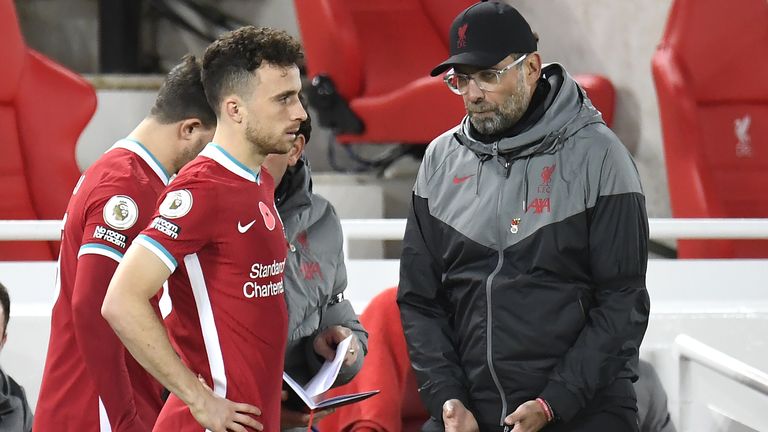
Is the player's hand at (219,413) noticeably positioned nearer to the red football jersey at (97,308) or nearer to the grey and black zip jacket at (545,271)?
the red football jersey at (97,308)

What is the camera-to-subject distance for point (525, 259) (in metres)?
2.06

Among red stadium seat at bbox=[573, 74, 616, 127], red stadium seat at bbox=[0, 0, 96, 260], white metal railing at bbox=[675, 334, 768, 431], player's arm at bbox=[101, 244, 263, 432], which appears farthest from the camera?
red stadium seat at bbox=[573, 74, 616, 127]

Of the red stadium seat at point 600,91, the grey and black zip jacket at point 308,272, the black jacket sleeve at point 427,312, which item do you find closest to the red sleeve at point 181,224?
the grey and black zip jacket at point 308,272

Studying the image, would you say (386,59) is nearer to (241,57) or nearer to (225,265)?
(241,57)

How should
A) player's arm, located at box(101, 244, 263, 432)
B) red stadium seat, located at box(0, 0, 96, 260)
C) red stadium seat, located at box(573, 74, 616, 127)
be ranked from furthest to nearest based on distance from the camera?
red stadium seat, located at box(573, 74, 616, 127) < red stadium seat, located at box(0, 0, 96, 260) < player's arm, located at box(101, 244, 263, 432)

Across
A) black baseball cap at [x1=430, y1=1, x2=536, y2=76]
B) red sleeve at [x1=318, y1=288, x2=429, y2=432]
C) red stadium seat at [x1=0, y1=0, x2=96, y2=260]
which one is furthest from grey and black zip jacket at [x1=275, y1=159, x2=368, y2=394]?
red stadium seat at [x1=0, y1=0, x2=96, y2=260]

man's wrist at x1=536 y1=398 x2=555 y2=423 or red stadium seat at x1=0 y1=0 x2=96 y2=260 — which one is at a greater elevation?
red stadium seat at x1=0 y1=0 x2=96 y2=260

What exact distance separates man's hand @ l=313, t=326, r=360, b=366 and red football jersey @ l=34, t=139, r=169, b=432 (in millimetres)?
288

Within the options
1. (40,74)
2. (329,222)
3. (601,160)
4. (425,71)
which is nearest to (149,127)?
(329,222)

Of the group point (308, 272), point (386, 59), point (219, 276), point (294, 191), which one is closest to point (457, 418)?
point (308, 272)

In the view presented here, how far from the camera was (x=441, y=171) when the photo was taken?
2.19 m

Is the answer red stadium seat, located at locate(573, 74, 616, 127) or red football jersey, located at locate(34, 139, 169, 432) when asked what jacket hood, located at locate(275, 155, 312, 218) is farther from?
red stadium seat, located at locate(573, 74, 616, 127)

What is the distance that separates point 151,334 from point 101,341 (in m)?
0.29

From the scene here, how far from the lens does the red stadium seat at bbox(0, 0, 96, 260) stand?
4293 mm
